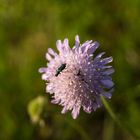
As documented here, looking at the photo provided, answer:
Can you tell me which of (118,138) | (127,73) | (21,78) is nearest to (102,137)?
(118,138)

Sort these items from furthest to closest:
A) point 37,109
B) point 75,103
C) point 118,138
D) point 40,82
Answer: point 40,82 → point 118,138 → point 37,109 → point 75,103

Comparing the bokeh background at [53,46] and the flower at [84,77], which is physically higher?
the bokeh background at [53,46]

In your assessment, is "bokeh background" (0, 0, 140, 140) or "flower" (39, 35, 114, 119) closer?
"flower" (39, 35, 114, 119)

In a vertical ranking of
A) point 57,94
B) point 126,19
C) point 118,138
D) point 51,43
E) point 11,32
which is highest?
point 11,32

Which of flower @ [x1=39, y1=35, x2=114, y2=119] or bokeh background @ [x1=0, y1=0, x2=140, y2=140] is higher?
bokeh background @ [x1=0, y1=0, x2=140, y2=140]

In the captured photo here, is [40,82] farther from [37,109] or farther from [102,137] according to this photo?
[37,109]

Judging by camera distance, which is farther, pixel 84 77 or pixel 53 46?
pixel 53 46

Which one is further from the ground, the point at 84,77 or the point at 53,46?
the point at 53,46

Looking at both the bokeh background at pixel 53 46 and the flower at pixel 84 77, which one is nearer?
the flower at pixel 84 77
